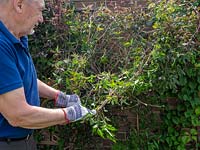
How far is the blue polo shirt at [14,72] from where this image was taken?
182 centimetres

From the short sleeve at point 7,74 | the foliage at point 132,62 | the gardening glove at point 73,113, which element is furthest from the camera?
the foliage at point 132,62

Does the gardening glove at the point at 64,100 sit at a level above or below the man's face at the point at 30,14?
below

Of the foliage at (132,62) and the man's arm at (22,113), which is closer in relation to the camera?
the man's arm at (22,113)

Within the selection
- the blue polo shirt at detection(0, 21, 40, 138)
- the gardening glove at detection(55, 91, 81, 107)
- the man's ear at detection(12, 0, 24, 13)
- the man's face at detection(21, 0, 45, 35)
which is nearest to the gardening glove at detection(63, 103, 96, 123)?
the blue polo shirt at detection(0, 21, 40, 138)

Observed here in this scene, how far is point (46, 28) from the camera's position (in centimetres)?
343

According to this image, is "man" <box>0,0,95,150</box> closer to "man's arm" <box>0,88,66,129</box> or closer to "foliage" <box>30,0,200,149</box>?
"man's arm" <box>0,88,66,129</box>

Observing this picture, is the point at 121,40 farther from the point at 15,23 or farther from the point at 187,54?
the point at 15,23

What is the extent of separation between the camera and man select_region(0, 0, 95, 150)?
183cm

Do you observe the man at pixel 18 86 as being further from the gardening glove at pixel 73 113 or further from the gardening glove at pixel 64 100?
the gardening glove at pixel 64 100

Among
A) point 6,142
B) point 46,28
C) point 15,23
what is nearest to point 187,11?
point 46,28

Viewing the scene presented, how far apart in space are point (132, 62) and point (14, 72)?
141 cm

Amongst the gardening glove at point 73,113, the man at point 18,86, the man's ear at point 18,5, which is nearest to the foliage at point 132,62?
the gardening glove at point 73,113

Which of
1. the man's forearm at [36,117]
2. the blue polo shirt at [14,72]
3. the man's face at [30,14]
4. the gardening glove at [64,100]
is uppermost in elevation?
the man's face at [30,14]

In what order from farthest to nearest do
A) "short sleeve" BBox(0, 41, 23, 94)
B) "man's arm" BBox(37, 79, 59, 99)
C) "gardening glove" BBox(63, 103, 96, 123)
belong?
"man's arm" BBox(37, 79, 59, 99), "gardening glove" BBox(63, 103, 96, 123), "short sleeve" BBox(0, 41, 23, 94)
